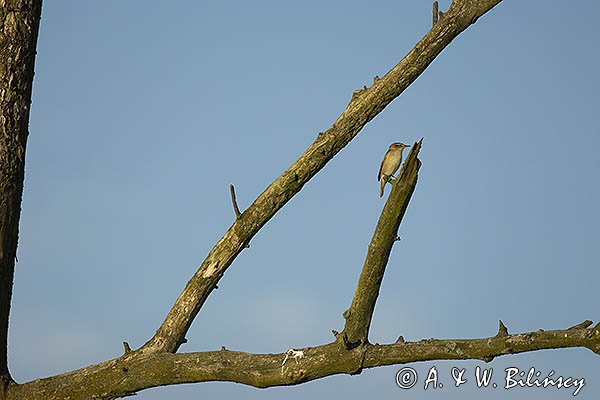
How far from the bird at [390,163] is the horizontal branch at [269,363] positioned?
380 centimetres

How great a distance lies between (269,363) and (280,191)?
1.51 metres

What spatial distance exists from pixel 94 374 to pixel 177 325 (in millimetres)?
768

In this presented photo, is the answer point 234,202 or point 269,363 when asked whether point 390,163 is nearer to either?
point 234,202

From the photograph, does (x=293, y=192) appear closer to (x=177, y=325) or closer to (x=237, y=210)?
(x=237, y=210)

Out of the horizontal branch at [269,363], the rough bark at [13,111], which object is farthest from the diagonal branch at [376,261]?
the rough bark at [13,111]

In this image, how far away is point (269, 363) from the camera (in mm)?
6836

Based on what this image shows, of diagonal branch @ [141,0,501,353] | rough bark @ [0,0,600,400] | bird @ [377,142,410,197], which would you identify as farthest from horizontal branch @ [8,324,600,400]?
bird @ [377,142,410,197]

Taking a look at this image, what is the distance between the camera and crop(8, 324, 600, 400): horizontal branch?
6.23 meters

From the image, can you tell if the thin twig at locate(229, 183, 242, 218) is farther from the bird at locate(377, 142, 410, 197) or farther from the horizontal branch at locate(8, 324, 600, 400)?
the bird at locate(377, 142, 410, 197)

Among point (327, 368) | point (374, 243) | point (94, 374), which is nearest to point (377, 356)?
point (327, 368)

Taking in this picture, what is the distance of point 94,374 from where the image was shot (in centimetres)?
757

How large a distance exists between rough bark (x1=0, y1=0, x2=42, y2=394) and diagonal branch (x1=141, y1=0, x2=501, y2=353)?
137cm

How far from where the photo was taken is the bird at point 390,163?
1034cm

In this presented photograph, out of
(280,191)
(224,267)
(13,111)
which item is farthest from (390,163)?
(13,111)
